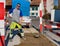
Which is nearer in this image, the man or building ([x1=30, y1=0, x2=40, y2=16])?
the man

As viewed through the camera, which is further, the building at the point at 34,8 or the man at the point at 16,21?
the building at the point at 34,8

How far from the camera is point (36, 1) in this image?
10806 centimetres

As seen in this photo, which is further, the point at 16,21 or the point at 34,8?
the point at 34,8

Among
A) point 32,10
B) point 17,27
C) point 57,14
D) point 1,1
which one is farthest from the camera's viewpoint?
point 32,10

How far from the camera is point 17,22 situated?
11.8 meters

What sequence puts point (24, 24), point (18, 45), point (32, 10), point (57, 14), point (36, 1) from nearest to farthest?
point (18, 45) < point (24, 24) < point (57, 14) < point (32, 10) < point (36, 1)

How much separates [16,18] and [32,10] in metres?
87.7

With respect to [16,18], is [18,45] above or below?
below

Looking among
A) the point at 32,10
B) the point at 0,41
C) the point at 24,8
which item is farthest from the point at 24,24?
the point at 32,10

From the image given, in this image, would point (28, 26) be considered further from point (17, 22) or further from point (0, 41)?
point (0, 41)

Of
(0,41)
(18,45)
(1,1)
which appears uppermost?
(1,1)

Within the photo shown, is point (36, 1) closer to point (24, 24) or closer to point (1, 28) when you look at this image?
point (24, 24)

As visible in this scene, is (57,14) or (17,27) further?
(57,14)

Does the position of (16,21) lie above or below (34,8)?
below
